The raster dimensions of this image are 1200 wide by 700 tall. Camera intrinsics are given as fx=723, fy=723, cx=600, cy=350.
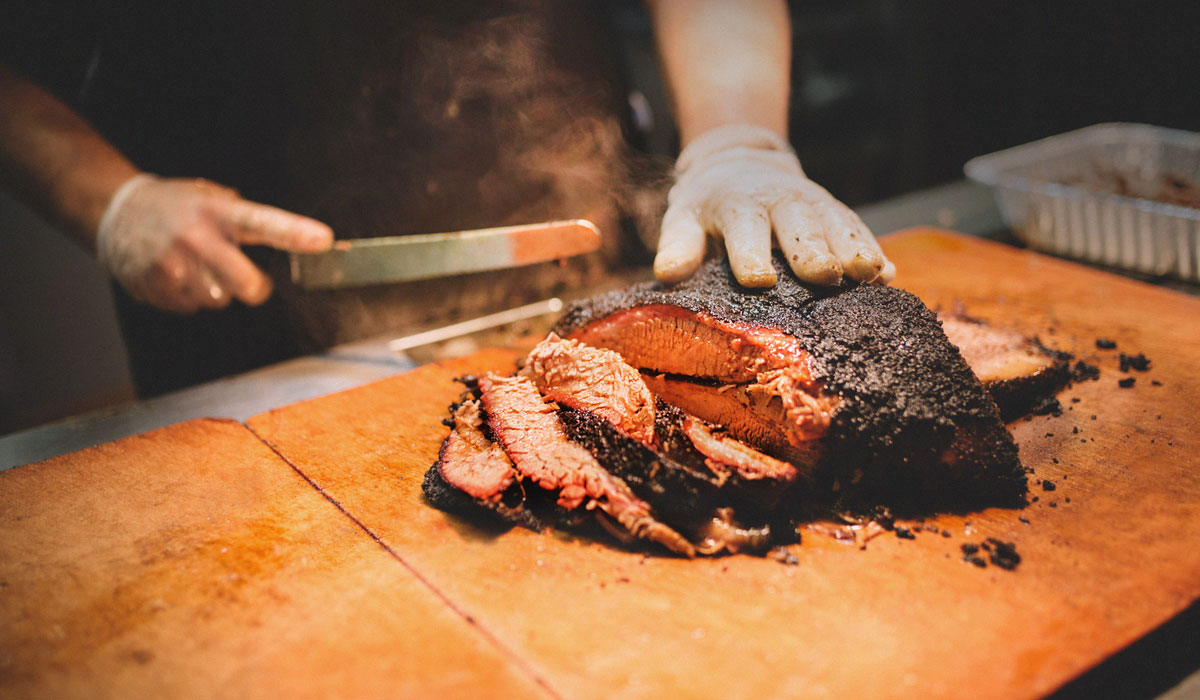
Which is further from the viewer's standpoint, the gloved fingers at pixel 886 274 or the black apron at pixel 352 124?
the black apron at pixel 352 124

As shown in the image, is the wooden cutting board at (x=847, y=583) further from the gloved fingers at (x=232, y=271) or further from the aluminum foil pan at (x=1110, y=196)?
the aluminum foil pan at (x=1110, y=196)

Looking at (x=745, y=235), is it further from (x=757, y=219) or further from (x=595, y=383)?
(x=595, y=383)

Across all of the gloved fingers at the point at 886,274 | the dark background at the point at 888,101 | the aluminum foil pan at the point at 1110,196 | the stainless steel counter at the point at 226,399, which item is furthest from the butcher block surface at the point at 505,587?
the dark background at the point at 888,101

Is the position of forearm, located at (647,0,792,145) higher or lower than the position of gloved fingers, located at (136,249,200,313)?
higher

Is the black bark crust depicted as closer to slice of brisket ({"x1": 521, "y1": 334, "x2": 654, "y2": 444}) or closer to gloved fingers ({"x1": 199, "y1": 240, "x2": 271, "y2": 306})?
slice of brisket ({"x1": 521, "y1": 334, "x2": 654, "y2": 444})

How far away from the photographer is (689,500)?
2.10m

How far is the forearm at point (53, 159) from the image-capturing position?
345cm

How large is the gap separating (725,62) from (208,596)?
3529mm

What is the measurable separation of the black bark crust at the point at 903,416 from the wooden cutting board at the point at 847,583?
13cm

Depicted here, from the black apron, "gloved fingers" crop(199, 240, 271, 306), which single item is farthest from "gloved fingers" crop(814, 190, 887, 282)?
"gloved fingers" crop(199, 240, 271, 306)

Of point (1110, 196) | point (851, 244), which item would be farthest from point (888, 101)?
point (851, 244)

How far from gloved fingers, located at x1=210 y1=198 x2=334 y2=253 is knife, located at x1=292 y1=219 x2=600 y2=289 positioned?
6 cm

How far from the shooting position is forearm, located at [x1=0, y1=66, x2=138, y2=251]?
3.45 metres

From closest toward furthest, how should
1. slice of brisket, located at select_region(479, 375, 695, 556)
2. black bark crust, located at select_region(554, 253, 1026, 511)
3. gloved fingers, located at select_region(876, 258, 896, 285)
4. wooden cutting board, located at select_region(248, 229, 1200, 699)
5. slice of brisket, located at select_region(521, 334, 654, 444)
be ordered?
wooden cutting board, located at select_region(248, 229, 1200, 699), slice of brisket, located at select_region(479, 375, 695, 556), black bark crust, located at select_region(554, 253, 1026, 511), slice of brisket, located at select_region(521, 334, 654, 444), gloved fingers, located at select_region(876, 258, 896, 285)
